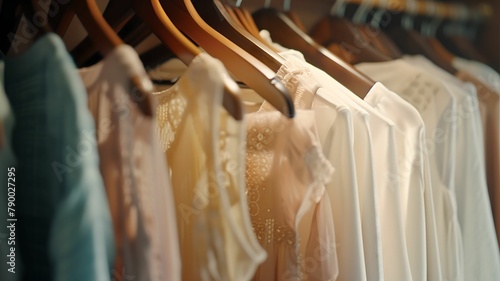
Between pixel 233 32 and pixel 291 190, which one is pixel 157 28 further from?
pixel 291 190

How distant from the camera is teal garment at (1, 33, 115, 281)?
46 cm

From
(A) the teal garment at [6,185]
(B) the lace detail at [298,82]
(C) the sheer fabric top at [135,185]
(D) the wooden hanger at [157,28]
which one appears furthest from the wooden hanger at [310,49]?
(A) the teal garment at [6,185]

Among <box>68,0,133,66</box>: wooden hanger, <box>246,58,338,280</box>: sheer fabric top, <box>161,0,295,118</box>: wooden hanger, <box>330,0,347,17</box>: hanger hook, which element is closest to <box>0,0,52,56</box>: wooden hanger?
<box>68,0,133,66</box>: wooden hanger

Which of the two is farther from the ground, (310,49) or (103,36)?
(103,36)

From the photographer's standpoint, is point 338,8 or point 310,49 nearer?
point 310,49

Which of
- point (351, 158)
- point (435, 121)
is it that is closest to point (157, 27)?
point (351, 158)

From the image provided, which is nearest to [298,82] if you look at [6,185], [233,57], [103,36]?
[233,57]

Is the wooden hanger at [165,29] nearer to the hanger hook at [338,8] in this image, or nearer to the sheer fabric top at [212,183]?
the sheer fabric top at [212,183]

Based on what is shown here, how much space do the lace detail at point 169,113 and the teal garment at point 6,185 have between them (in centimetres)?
17

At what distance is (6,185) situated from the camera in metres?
0.52

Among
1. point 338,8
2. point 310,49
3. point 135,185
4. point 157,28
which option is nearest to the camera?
point 135,185

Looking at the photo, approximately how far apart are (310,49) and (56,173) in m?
0.44

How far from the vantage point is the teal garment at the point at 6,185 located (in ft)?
1.64

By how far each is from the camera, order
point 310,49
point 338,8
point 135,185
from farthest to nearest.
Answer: point 338,8 → point 310,49 → point 135,185
